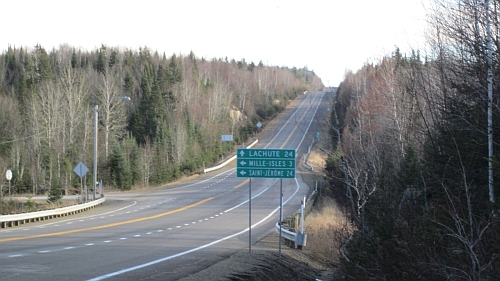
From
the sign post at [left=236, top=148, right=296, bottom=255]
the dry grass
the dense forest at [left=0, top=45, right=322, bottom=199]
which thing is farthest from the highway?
the dense forest at [left=0, top=45, right=322, bottom=199]

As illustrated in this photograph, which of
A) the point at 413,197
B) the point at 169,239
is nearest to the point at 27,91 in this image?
the point at 169,239

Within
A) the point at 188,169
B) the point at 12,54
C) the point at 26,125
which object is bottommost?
the point at 188,169

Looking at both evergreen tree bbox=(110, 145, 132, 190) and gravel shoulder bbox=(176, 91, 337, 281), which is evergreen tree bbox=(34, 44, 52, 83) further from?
gravel shoulder bbox=(176, 91, 337, 281)

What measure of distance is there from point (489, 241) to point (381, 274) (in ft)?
8.75

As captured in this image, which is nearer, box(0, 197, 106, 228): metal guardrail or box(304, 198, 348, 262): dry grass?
box(304, 198, 348, 262): dry grass

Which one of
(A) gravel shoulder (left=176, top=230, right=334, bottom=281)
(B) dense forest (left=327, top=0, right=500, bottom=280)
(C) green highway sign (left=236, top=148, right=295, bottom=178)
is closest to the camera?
(B) dense forest (left=327, top=0, right=500, bottom=280)

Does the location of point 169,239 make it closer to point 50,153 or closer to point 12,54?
point 50,153

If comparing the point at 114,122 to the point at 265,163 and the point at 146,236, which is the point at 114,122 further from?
the point at 265,163

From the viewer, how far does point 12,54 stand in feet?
365

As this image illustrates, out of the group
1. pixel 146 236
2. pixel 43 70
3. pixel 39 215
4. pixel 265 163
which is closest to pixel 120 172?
pixel 43 70

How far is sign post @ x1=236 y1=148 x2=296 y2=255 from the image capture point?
15.9 m

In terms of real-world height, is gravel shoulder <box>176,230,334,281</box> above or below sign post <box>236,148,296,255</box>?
below

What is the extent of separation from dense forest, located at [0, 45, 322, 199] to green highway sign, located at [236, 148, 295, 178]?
26.0m

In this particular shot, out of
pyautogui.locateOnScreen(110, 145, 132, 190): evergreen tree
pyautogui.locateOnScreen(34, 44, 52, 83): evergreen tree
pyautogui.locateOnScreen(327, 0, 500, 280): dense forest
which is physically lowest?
pyautogui.locateOnScreen(110, 145, 132, 190): evergreen tree
